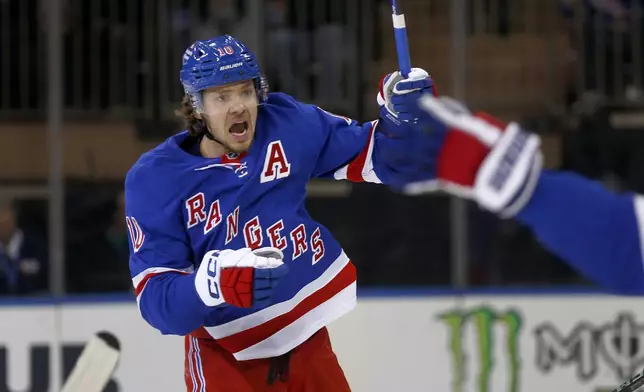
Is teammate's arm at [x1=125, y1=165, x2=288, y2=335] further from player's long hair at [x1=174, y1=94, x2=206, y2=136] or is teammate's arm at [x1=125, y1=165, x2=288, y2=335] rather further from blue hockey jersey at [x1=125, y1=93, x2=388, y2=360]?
player's long hair at [x1=174, y1=94, x2=206, y2=136]

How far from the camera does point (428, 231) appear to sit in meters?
4.15

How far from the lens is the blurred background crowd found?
4125mm

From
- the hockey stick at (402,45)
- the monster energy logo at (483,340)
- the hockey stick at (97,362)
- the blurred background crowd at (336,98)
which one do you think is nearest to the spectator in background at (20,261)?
the blurred background crowd at (336,98)

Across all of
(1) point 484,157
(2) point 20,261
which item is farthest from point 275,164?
(2) point 20,261

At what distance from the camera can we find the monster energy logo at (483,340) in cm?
404

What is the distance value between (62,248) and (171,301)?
70.4 inches

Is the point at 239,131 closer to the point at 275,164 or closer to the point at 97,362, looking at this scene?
the point at 275,164

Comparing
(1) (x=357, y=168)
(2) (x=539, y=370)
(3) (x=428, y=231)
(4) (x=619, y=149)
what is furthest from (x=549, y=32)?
(1) (x=357, y=168)

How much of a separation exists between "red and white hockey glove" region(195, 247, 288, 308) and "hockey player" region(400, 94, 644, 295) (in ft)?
1.97

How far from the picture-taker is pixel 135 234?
2.57m

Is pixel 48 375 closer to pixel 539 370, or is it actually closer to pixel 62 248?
pixel 62 248

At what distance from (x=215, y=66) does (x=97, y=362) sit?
5.89ft

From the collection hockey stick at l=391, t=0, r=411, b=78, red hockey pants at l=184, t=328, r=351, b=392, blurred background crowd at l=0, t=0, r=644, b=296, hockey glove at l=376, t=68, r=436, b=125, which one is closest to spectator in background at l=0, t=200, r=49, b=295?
blurred background crowd at l=0, t=0, r=644, b=296

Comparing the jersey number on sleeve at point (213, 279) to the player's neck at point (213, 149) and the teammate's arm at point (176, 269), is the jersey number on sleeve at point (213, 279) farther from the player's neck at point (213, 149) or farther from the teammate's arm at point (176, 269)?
the player's neck at point (213, 149)
